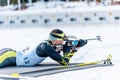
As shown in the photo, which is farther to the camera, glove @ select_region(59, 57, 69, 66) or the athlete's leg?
the athlete's leg

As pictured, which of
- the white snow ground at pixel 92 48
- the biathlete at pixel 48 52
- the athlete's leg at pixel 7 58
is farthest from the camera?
the athlete's leg at pixel 7 58

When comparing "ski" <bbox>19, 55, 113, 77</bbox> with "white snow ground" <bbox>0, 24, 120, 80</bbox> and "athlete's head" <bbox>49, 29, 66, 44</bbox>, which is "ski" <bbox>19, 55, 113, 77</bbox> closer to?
"white snow ground" <bbox>0, 24, 120, 80</bbox>

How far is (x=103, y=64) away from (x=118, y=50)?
2.85m

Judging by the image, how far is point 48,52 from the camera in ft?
13.8

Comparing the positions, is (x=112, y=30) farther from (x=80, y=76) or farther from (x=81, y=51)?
(x=80, y=76)

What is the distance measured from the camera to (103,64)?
4367 mm

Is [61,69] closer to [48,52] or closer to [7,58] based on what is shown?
[48,52]

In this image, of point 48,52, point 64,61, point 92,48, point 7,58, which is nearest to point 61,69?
point 64,61

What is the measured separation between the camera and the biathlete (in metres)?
4.22

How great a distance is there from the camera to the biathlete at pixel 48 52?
422cm

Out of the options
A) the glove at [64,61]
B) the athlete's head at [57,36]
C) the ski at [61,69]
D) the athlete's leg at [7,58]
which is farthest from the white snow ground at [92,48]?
the athlete's leg at [7,58]

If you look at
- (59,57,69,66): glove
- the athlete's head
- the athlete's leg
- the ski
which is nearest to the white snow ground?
the ski

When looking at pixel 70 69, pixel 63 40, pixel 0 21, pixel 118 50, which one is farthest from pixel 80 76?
pixel 0 21

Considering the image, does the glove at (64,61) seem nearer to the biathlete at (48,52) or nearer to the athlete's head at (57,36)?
the biathlete at (48,52)
